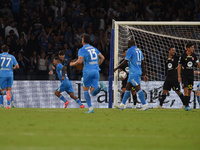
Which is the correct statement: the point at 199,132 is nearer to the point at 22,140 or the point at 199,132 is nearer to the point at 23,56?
the point at 22,140

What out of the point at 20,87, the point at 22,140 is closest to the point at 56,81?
the point at 20,87

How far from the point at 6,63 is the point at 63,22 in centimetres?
672

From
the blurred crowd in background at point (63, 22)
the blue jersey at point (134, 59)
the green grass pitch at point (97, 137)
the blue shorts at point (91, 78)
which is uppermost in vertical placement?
the blurred crowd in background at point (63, 22)

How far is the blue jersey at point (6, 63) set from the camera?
43.9 ft

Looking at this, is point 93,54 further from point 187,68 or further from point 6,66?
point 6,66

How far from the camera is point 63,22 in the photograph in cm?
1972

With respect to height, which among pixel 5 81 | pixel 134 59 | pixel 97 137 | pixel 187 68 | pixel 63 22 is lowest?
pixel 97 137

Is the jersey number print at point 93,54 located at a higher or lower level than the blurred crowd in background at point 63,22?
lower

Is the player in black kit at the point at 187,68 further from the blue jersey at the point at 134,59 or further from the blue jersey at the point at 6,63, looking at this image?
the blue jersey at the point at 6,63

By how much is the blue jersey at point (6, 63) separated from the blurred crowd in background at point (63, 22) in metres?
3.15

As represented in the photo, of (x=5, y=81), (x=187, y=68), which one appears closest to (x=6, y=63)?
(x=5, y=81)

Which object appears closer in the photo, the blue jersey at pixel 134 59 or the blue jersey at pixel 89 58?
the blue jersey at pixel 89 58

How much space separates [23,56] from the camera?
1809cm

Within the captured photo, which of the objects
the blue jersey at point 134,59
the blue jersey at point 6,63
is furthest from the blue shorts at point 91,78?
the blue jersey at point 6,63
